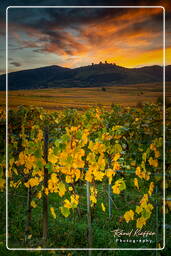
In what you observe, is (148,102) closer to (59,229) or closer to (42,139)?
(42,139)

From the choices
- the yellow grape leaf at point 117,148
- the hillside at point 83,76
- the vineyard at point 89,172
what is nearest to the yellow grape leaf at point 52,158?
the vineyard at point 89,172

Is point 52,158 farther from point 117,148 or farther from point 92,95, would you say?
point 92,95

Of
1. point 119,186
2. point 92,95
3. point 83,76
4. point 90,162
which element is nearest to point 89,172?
point 90,162

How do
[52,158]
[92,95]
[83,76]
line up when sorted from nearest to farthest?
[52,158]
[83,76]
[92,95]

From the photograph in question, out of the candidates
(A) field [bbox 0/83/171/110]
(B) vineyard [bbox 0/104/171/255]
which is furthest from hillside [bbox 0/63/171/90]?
(B) vineyard [bbox 0/104/171/255]

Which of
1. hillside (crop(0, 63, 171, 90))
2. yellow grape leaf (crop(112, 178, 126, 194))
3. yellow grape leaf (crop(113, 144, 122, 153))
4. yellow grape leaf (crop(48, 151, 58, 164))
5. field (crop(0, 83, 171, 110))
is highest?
hillside (crop(0, 63, 171, 90))

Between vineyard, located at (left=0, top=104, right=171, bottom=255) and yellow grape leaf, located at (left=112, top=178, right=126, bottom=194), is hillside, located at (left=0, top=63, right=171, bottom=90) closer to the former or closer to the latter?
vineyard, located at (left=0, top=104, right=171, bottom=255)

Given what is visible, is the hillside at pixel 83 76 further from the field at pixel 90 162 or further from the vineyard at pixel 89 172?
the vineyard at pixel 89 172
